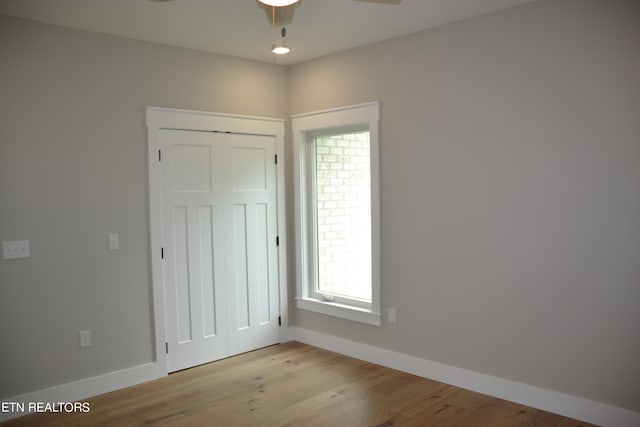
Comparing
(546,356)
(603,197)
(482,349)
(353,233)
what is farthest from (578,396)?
(353,233)

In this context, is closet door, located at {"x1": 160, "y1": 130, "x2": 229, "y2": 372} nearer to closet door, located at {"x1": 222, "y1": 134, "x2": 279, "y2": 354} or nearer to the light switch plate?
closet door, located at {"x1": 222, "y1": 134, "x2": 279, "y2": 354}

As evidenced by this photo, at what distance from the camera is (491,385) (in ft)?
11.2

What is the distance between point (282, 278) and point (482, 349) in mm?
1985

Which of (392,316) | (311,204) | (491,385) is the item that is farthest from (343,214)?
(491,385)

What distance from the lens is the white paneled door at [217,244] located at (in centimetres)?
401

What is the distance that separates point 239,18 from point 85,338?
8.11ft

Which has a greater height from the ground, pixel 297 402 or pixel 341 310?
pixel 341 310

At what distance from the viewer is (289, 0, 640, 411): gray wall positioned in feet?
9.38

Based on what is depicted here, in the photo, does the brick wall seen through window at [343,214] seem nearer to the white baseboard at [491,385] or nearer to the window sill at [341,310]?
the window sill at [341,310]

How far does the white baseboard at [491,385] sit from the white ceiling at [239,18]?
2.48 meters

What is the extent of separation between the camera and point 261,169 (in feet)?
15.0

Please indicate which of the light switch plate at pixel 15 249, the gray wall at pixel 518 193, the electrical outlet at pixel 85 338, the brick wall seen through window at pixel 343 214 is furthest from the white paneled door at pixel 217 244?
the gray wall at pixel 518 193

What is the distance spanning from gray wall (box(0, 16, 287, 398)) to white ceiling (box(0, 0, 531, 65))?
0.72 ft

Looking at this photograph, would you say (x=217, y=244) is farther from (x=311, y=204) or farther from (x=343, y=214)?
(x=343, y=214)
